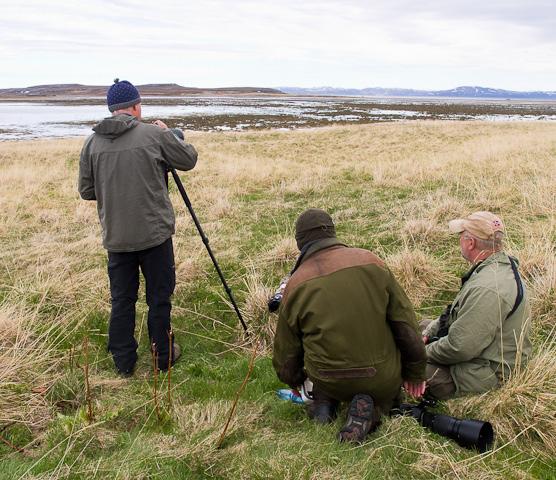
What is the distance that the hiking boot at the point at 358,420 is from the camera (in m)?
3.00

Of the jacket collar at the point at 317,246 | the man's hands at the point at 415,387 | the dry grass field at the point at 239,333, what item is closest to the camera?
the dry grass field at the point at 239,333

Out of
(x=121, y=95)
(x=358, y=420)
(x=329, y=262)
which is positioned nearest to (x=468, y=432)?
(x=358, y=420)

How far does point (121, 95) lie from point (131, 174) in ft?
2.30

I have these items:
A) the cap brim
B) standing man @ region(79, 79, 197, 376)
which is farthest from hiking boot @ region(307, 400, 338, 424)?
the cap brim

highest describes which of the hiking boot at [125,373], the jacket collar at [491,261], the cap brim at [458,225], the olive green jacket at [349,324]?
the cap brim at [458,225]

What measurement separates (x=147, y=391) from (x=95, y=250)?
4357 mm

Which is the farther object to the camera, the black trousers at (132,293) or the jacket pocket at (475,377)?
the black trousers at (132,293)

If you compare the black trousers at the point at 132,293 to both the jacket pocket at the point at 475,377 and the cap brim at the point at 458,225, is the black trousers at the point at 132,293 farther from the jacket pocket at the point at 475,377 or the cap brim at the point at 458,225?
the jacket pocket at the point at 475,377

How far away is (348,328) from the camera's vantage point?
296 centimetres

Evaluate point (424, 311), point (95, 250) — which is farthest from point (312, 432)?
point (95, 250)

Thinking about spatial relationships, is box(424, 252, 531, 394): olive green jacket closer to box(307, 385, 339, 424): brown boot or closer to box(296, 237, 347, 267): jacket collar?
box(307, 385, 339, 424): brown boot

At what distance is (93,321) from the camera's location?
532cm

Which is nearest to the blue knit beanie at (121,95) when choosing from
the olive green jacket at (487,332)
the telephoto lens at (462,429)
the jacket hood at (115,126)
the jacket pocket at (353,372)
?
the jacket hood at (115,126)

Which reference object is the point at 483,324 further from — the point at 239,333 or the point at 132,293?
the point at 132,293
